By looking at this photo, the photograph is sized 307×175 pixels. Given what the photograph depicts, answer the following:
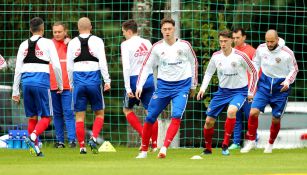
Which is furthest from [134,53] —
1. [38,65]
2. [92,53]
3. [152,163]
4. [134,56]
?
[152,163]

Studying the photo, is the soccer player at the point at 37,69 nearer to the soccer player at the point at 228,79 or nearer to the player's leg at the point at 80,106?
the player's leg at the point at 80,106

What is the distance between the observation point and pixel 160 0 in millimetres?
27047

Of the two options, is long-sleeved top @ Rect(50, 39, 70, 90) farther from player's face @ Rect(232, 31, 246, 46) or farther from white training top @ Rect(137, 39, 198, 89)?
white training top @ Rect(137, 39, 198, 89)

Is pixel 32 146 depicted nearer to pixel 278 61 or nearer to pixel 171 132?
pixel 171 132

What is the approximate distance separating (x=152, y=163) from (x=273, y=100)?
4.24m

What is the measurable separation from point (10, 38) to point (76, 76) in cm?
832

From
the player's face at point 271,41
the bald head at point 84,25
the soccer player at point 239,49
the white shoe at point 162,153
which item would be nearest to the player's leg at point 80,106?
the bald head at point 84,25

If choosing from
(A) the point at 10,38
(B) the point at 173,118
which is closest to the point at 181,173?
(B) the point at 173,118

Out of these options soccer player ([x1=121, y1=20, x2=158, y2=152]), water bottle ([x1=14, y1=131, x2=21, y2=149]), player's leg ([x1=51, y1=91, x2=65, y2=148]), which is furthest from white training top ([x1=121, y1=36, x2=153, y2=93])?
water bottle ([x1=14, y1=131, x2=21, y2=149])

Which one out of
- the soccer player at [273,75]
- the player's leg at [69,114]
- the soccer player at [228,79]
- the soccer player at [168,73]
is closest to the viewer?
the soccer player at [168,73]

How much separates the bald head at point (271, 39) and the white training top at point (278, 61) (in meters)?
0.08

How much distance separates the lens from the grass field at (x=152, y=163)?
53.5ft

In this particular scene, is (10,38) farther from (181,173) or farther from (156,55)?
(181,173)

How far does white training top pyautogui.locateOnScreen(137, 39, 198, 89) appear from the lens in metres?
19.6
